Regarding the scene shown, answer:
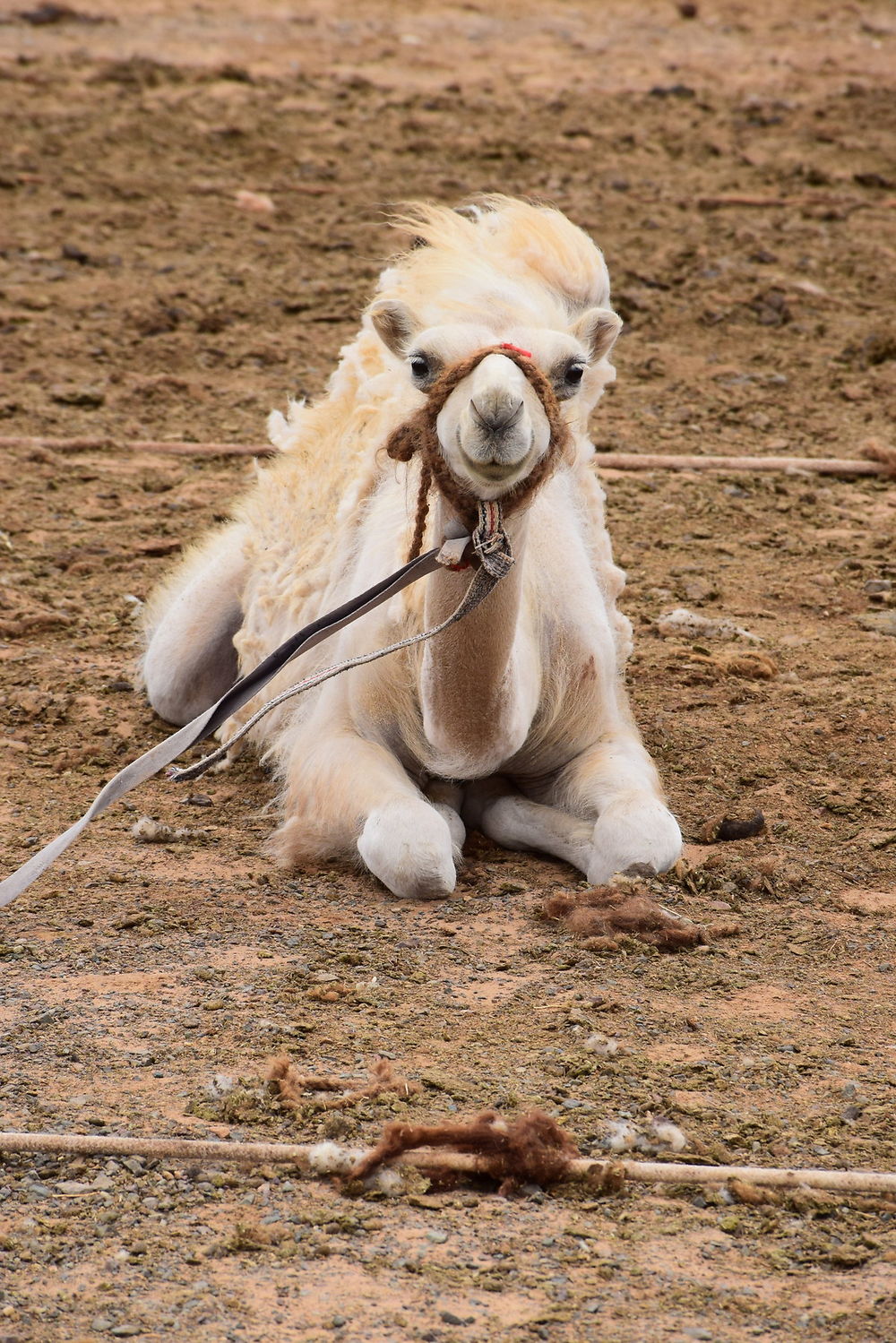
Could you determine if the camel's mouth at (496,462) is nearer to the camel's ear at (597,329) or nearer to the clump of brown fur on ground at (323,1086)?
the camel's ear at (597,329)

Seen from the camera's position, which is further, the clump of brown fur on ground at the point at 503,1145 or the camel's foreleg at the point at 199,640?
the camel's foreleg at the point at 199,640

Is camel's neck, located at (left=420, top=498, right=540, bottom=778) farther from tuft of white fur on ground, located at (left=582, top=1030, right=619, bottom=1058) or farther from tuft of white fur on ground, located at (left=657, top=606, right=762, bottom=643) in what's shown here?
tuft of white fur on ground, located at (left=657, top=606, right=762, bottom=643)

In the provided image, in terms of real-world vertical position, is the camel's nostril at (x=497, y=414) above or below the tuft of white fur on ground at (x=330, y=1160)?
above

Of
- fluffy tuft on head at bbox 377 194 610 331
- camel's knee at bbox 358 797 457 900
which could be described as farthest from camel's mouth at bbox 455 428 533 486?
camel's knee at bbox 358 797 457 900

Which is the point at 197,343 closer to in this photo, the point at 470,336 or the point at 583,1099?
the point at 470,336

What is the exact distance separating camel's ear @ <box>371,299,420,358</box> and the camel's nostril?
2.64 feet

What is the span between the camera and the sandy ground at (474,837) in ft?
10.1

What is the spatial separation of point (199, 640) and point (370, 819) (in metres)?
1.83

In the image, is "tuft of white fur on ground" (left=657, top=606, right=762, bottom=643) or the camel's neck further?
"tuft of white fur on ground" (left=657, top=606, right=762, bottom=643)

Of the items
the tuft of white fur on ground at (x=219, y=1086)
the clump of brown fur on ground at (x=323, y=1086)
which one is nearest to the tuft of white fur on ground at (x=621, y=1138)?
the clump of brown fur on ground at (x=323, y=1086)

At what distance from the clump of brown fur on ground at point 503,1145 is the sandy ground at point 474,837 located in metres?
0.06

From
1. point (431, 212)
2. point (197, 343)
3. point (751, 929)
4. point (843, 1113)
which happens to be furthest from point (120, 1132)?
point (197, 343)

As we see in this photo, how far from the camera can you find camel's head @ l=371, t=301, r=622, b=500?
3834 millimetres

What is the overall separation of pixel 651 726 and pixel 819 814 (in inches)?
31.8
